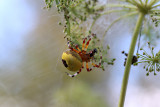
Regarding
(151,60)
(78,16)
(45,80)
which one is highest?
(45,80)

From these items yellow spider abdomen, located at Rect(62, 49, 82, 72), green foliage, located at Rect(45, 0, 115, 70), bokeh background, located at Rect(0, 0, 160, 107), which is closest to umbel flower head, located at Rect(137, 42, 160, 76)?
green foliage, located at Rect(45, 0, 115, 70)

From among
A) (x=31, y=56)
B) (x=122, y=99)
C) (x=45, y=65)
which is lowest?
(x=122, y=99)

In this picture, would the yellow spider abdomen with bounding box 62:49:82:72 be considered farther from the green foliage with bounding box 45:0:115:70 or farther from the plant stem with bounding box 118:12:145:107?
the plant stem with bounding box 118:12:145:107

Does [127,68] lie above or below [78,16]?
below

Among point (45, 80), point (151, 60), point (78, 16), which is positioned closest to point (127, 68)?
point (151, 60)

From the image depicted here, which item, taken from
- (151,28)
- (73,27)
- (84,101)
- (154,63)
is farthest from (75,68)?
(84,101)

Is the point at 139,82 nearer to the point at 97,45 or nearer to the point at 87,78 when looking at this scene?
the point at 87,78

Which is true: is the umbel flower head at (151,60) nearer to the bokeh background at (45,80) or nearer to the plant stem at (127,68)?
the plant stem at (127,68)

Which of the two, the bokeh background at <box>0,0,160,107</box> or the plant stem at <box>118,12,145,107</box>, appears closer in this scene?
the plant stem at <box>118,12,145,107</box>

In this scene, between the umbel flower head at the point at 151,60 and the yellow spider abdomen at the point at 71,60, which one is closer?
the umbel flower head at the point at 151,60

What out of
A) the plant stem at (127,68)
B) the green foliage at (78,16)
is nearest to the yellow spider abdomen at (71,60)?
the green foliage at (78,16)

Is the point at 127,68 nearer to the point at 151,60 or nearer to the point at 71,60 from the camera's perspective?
the point at 151,60
